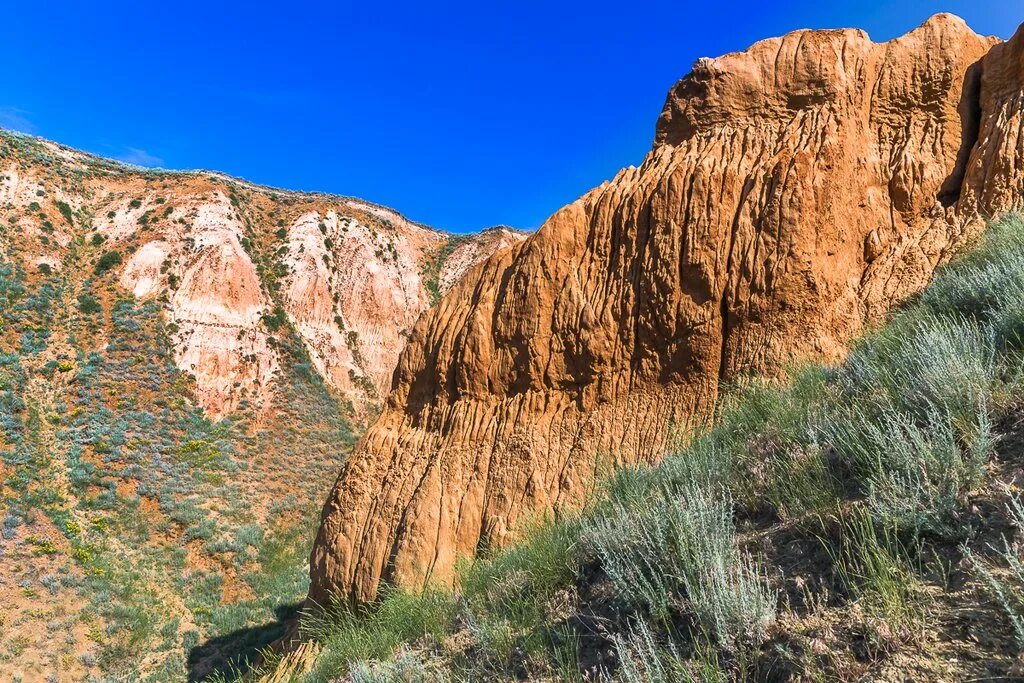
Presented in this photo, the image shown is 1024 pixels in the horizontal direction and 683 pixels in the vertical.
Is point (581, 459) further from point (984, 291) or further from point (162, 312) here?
point (162, 312)

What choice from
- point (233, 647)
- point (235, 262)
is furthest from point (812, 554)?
point (235, 262)

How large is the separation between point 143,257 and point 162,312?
4.49m

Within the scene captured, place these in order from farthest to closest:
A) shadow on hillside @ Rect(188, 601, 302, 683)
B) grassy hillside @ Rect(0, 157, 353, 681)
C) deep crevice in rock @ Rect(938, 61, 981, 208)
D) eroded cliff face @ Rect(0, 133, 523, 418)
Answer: eroded cliff face @ Rect(0, 133, 523, 418), grassy hillside @ Rect(0, 157, 353, 681), shadow on hillside @ Rect(188, 601, 302, 683), deep crevice in rock @ Rect(938, 61, 981, 208)

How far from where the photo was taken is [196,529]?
82.9ft

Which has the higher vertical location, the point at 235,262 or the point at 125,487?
the point at 235,262

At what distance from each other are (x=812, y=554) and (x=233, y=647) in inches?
869

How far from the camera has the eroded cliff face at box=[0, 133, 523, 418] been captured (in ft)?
117

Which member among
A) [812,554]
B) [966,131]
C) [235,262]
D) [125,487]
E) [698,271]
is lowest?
[812,554]

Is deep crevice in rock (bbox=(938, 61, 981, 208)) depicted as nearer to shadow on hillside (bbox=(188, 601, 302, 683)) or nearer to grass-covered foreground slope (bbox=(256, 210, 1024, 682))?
grass-covered foreground slope (bbox=(256, 210, 1024, 682))

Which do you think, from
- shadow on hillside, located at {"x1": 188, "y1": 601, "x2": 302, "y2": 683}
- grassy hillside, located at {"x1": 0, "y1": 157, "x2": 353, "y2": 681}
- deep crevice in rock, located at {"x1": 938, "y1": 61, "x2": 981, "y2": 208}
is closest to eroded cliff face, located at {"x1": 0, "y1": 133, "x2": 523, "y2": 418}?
grassy hillside, located at {"x1": 0, "y1": 157, "x2": 353, "y2": 681}

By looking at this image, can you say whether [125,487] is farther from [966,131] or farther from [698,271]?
[966,131]

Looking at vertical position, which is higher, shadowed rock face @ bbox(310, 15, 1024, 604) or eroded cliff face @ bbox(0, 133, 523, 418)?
eroded cliff face @ bbox(0, 133, 523, 418)

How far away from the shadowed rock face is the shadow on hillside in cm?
1173

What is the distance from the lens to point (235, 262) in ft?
131
